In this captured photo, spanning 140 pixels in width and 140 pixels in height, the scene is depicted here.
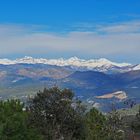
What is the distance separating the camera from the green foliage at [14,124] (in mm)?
64188

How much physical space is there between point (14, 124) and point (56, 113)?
6927 millimetres

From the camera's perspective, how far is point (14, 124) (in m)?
65.1

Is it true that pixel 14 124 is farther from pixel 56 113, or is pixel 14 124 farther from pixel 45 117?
pixel 56 113

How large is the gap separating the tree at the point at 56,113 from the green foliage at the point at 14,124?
2.15 meters

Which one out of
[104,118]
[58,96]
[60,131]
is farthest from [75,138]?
[104,118]

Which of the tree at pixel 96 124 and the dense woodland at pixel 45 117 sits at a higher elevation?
the dense woodland at pixel 45 117

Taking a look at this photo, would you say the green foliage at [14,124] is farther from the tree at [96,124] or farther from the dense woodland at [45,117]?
the tree at [96,124]

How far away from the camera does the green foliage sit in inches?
2527

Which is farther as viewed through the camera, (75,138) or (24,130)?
(75,138)

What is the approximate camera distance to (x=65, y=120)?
6862cm

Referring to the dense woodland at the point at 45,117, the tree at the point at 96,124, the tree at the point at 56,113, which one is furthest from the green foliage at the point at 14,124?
the tree at the point at 96,124

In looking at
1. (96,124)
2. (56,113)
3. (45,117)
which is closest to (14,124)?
(45,117)

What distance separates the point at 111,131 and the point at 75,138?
28.6m

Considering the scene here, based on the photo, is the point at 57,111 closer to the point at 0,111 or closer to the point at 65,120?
the point at 65,120
